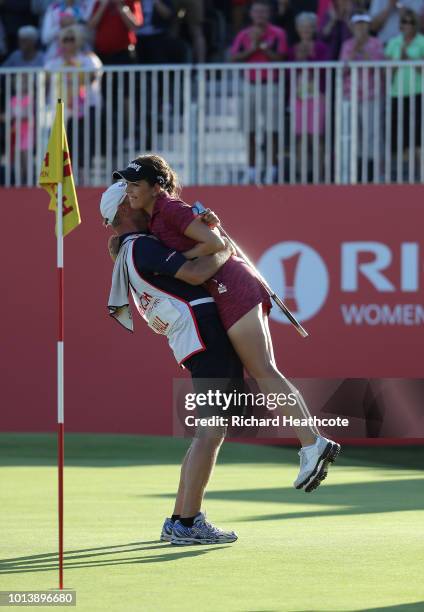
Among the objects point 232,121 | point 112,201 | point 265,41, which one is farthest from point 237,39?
point 112,201

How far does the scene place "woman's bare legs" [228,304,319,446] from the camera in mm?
7438

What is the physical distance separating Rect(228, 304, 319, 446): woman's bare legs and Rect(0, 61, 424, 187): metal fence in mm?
7331

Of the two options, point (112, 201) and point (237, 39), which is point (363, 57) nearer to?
point (237, 39)

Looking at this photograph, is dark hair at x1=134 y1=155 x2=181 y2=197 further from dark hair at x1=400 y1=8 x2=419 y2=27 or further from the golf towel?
dark hair at x1=400 y1=8 x2=419 y2=27

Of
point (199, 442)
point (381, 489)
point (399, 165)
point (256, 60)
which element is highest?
point (256, 60)

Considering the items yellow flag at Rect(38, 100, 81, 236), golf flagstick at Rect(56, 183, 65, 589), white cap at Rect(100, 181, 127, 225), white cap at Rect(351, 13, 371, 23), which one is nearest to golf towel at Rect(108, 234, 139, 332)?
white cap at Rect(100, 181, 127, 225)

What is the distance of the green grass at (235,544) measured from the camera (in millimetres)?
6094

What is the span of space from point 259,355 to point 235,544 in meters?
0.97

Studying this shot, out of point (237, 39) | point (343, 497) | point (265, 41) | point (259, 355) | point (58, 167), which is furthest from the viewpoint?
point (237, 39)

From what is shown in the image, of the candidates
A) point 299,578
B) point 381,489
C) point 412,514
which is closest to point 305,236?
point 381,489

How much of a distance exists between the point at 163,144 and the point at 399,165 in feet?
7.83

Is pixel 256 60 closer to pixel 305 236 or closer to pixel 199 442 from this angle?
pixel 305 236

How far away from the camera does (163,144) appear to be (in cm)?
1505

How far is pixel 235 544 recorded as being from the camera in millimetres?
7523
